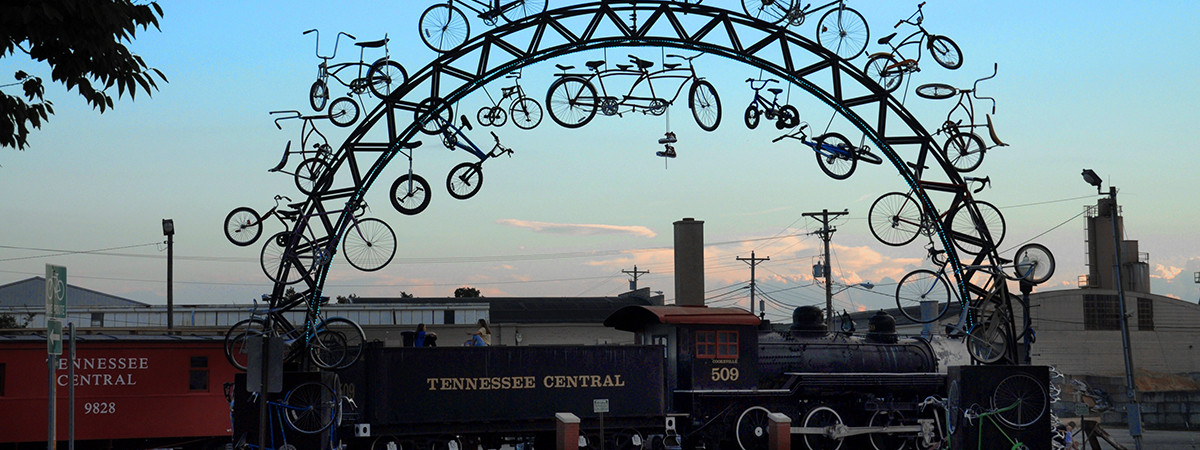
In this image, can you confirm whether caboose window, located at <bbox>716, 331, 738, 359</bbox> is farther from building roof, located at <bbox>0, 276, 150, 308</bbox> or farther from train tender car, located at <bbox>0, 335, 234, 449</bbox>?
building roof, located at <bbox>0, 276, 150, 308</bbox>

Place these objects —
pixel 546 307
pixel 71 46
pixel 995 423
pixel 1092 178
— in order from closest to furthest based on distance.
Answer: pixel 71 46
pixel 995 423
pixel 1092 178
pixel 546 307

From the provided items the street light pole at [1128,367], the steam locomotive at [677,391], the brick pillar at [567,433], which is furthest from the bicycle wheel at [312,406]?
the street light pole at [1128,367]

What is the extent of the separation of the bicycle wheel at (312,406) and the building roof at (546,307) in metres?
32.1

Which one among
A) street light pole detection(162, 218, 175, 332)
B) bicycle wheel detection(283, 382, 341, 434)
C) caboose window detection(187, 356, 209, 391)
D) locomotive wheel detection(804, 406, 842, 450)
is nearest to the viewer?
bicycle wheel detection(283, 382, 341, 434)

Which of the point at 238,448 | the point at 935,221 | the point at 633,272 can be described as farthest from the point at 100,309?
the point at 935,221

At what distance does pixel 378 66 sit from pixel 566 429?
6.90 m

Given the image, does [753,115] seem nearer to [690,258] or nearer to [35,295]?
[690,258]

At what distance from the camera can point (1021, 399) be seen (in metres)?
17.7

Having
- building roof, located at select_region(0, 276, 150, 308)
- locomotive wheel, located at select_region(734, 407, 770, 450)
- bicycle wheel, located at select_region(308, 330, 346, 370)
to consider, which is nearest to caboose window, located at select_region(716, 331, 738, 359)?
locomotive wheel, located at select_region(734, 407, 770, 450)

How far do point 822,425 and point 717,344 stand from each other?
273cm

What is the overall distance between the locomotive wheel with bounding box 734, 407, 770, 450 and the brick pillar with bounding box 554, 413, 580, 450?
3.57 metres

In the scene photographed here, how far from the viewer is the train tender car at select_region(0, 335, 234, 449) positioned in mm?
19328

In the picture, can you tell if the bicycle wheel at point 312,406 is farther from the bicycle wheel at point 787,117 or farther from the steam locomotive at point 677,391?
the bicycle wheel at point 787,117

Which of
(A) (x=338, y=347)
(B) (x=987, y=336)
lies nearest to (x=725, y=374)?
(B) (x=987, y=336)
